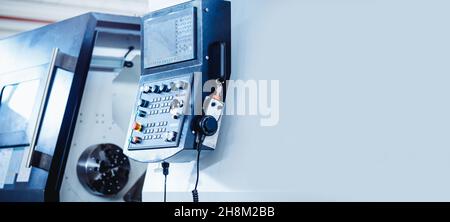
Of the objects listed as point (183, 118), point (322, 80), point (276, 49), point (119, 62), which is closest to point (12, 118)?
point (119, 62)

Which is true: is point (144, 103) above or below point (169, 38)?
below

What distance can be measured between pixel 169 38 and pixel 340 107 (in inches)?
28.4

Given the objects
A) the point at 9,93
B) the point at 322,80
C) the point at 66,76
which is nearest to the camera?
the point at 322,80

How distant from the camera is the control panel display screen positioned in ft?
7.00

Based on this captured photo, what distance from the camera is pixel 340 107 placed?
180 cm

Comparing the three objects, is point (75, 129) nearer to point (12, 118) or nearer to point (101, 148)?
point (101, 148)

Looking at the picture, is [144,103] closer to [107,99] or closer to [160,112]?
[160,112]

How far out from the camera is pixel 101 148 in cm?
297

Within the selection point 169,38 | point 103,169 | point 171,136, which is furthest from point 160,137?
point 103,169

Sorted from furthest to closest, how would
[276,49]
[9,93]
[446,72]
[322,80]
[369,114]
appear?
[9,93] < [276,49] < [322,80] < [369,114] < [446,72]

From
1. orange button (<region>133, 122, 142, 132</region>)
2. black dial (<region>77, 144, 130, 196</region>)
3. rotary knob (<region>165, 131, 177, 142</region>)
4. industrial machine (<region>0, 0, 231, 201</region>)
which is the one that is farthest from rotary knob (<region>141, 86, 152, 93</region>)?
black dial (<region>77, 144, 130, 196</region>)

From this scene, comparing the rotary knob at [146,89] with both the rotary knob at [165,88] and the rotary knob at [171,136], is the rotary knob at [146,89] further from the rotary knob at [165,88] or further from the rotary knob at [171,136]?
the rotary knob at [171,136]

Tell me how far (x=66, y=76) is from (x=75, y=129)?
0.88 ft

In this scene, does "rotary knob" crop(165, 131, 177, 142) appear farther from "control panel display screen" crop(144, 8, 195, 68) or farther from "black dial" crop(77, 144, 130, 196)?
"black dial" crop(77, 144, 130, 196)
